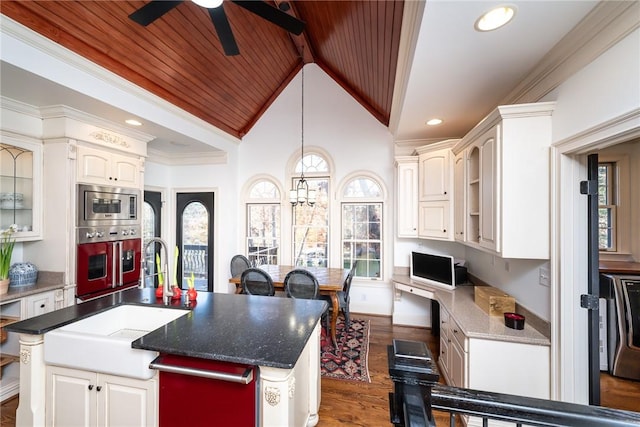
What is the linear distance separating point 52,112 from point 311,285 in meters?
3.21

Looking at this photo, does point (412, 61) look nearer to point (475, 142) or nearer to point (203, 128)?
point (475, 142)

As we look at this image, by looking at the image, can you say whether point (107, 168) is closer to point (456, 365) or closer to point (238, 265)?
point (238, 265)

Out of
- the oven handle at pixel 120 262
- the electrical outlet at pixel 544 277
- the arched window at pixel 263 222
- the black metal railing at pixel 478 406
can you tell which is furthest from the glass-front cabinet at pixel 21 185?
the electrical outlet at pixel 544 277

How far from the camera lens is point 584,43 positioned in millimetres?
1573

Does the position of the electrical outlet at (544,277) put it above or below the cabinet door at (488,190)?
below

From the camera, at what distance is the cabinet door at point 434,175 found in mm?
3281

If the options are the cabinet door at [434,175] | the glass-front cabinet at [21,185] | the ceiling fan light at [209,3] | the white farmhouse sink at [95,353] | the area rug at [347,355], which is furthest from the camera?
the cabinet door at [434,175]

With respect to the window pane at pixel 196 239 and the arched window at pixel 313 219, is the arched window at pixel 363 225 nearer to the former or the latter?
the arched window at pixel 313 219

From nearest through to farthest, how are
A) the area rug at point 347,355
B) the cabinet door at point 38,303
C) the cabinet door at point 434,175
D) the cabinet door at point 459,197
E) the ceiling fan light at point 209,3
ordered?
the ceiling fan light at point 209,3, the cabinet door at point 38,303, the area rug at point 347,355, the cabinet door at point 459,197, the cabinet door at point 434,175

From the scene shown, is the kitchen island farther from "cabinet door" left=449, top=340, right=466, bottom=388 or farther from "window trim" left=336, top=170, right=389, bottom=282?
"window trim" left=336, top=170, right=389, bottom=282

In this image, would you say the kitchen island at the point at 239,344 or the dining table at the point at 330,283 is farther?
the dining table at the point at 330,283

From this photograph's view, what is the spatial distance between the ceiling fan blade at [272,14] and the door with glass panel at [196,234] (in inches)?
138

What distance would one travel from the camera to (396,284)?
3812 mm

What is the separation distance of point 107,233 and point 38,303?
2.96 ft
